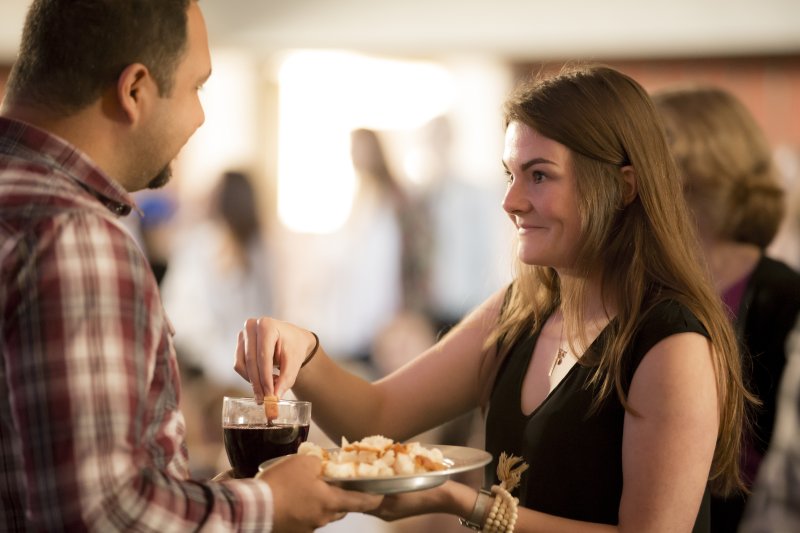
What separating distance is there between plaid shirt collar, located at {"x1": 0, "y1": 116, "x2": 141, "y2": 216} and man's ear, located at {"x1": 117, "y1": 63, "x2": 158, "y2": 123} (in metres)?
0.08

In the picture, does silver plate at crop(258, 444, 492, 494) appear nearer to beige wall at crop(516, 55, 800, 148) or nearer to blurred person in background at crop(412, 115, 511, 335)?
blurred person in background at crop(412, 115, 511, 335)

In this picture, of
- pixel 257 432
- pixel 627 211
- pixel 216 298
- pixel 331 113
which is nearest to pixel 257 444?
pixel 257 432

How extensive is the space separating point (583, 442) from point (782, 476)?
74 cm

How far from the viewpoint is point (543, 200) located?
1.71 m

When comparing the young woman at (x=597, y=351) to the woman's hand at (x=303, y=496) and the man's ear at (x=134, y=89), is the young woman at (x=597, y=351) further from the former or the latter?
the man's ear at (x=134, y=89)

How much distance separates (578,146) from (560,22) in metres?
5.42

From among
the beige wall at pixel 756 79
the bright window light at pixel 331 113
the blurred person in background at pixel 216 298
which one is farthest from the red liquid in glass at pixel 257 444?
the bright window light at pixel 331 113

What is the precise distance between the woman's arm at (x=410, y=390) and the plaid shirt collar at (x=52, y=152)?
73cm

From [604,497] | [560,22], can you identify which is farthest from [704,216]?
[560,22]

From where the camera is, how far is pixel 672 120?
259 centimetres

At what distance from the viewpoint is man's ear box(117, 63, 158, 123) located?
1230 millimetres

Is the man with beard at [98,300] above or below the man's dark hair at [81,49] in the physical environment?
below

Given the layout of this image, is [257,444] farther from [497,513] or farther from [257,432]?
[497,513]

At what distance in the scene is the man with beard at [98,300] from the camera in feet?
3.46
